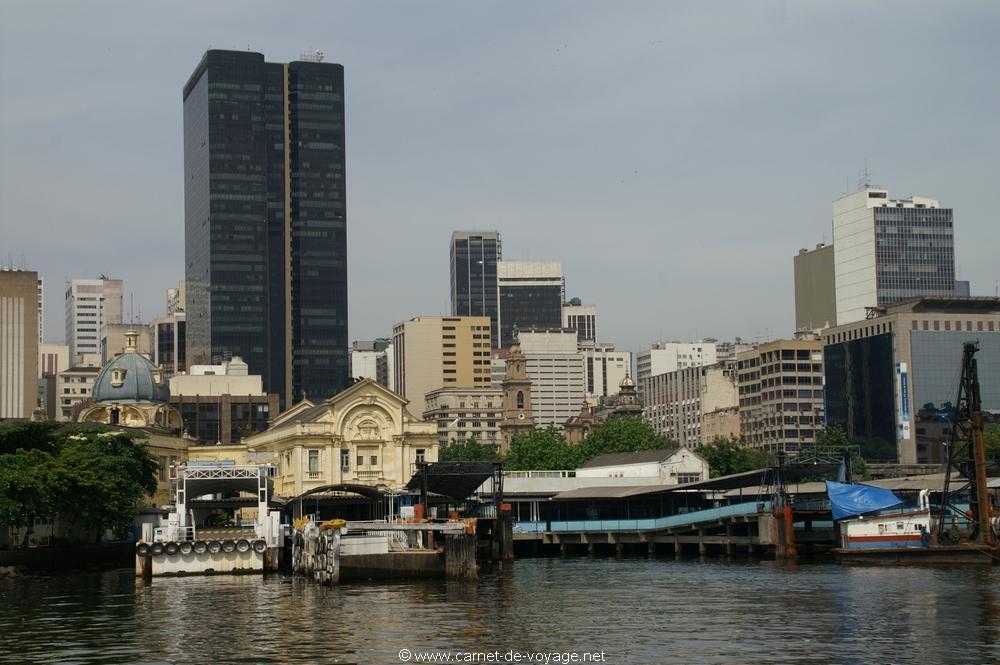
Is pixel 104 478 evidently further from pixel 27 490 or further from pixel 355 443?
pixel 355 443

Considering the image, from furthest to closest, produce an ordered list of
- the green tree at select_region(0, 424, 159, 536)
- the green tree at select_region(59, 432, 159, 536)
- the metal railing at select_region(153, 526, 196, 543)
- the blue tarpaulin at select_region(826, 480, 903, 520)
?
the green tree at select_region(59, 432, 159, 536) < the blue tarpaulin at select_region(826, 480, 903, 520) < the metal railing at select_region(153, 526, 196, 543) < the green tree at select_region(0, 424, 159, 536)

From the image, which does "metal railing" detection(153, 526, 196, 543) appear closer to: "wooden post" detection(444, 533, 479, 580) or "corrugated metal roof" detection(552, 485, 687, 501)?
"wooden post" detection(444, 533, 479, 580)

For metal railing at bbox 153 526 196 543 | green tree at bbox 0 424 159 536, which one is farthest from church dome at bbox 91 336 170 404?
metal railing at bbox 153 526 196 543

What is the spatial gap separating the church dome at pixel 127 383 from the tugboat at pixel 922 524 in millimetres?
102074

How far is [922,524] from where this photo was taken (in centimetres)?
10875

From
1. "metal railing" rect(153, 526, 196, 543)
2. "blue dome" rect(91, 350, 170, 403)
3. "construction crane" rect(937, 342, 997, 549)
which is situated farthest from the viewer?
"blue dome" rect(91, 350, 170, 403)

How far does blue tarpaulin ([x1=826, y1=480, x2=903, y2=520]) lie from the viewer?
11469 cm

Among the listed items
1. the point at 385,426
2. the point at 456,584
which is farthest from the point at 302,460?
the point at 456,584

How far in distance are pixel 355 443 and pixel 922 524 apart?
244ft

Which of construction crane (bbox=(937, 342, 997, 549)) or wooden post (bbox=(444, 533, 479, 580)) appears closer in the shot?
wooden post (bbox=(444, 533, 479, 580))

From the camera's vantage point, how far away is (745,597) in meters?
80.8

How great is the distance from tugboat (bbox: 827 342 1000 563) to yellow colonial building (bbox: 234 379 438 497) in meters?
61.0

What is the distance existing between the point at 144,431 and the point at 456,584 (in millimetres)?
96563

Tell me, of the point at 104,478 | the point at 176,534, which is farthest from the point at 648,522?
the point at 104,478
